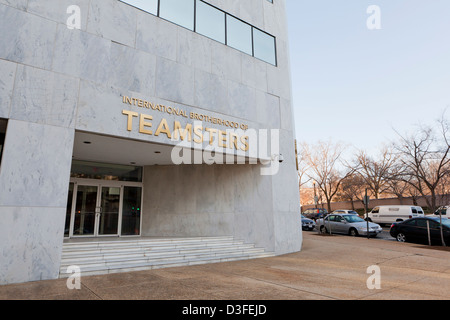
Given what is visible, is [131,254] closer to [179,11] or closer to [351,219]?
[179,11]

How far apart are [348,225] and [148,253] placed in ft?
47.1

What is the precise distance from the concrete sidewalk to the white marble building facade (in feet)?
5.48

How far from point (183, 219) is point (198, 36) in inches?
310

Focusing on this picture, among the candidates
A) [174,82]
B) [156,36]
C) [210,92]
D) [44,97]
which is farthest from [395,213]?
[44,97]

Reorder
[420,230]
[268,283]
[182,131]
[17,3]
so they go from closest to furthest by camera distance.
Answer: [268,283], [17,3], [182,131], [420,230]

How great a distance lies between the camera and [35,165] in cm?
692

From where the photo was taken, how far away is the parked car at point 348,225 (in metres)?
17.9

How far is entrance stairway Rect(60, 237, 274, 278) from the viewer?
7.62 m

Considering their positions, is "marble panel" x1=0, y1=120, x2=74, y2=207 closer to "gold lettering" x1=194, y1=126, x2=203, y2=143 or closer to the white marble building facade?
the white marble building facade

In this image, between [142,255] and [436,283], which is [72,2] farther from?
[436,283]

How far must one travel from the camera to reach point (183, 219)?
42.6ft

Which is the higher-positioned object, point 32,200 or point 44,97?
point 44,97

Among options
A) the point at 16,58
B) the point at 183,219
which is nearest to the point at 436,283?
the point at 183,219

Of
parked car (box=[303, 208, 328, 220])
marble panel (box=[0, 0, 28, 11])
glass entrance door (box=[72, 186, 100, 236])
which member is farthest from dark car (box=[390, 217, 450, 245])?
parked car (box=[303, 208, 328, 220])
